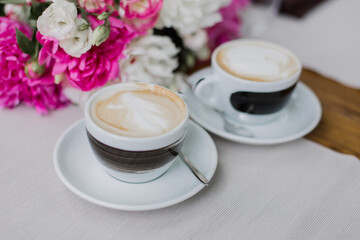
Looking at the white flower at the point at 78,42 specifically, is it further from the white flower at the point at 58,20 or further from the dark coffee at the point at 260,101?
the dark coffee at the point at 260,101

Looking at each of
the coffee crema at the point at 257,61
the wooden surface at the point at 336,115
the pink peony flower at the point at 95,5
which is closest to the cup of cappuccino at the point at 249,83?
the coffee crema at the point at 257,61

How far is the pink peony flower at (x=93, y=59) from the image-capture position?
1.96 ft

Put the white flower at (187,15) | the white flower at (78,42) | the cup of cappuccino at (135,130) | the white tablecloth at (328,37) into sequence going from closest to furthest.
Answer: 1. the cup of cappuccino at (135,130)
2. the white flower at (78,42)
3. the white flower at (187,15)
4. the white tablecloth at (328,37)

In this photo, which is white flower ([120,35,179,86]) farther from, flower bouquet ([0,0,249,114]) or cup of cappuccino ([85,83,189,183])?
cup of cappuccino ([85,83,189,183])

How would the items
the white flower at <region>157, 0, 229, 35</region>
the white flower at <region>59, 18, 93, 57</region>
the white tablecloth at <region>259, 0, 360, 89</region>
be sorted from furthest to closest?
the white tablecloth at <region>259, 0, 360, 89</region> < the white flower at <region>157, 0, 229, 35</region> < the white flower at <region>59, 18, 93, 57</region>

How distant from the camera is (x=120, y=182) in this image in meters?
0.52

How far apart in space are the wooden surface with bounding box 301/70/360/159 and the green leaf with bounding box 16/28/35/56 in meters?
0.52

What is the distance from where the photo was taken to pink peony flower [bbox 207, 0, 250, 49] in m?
0.91

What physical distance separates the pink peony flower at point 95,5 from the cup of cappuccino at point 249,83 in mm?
212

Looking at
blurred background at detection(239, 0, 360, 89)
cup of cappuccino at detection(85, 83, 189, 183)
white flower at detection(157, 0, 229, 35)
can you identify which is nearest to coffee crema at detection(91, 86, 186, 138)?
cup of cappuccino at detection(85, 83, 189, 183)

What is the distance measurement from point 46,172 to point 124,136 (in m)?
0.17

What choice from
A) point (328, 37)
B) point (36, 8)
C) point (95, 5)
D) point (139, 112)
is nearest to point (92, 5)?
point (95, 5)

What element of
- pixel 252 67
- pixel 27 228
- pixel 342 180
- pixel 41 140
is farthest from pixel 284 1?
pixel 27 228

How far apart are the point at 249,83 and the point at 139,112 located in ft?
0.69
